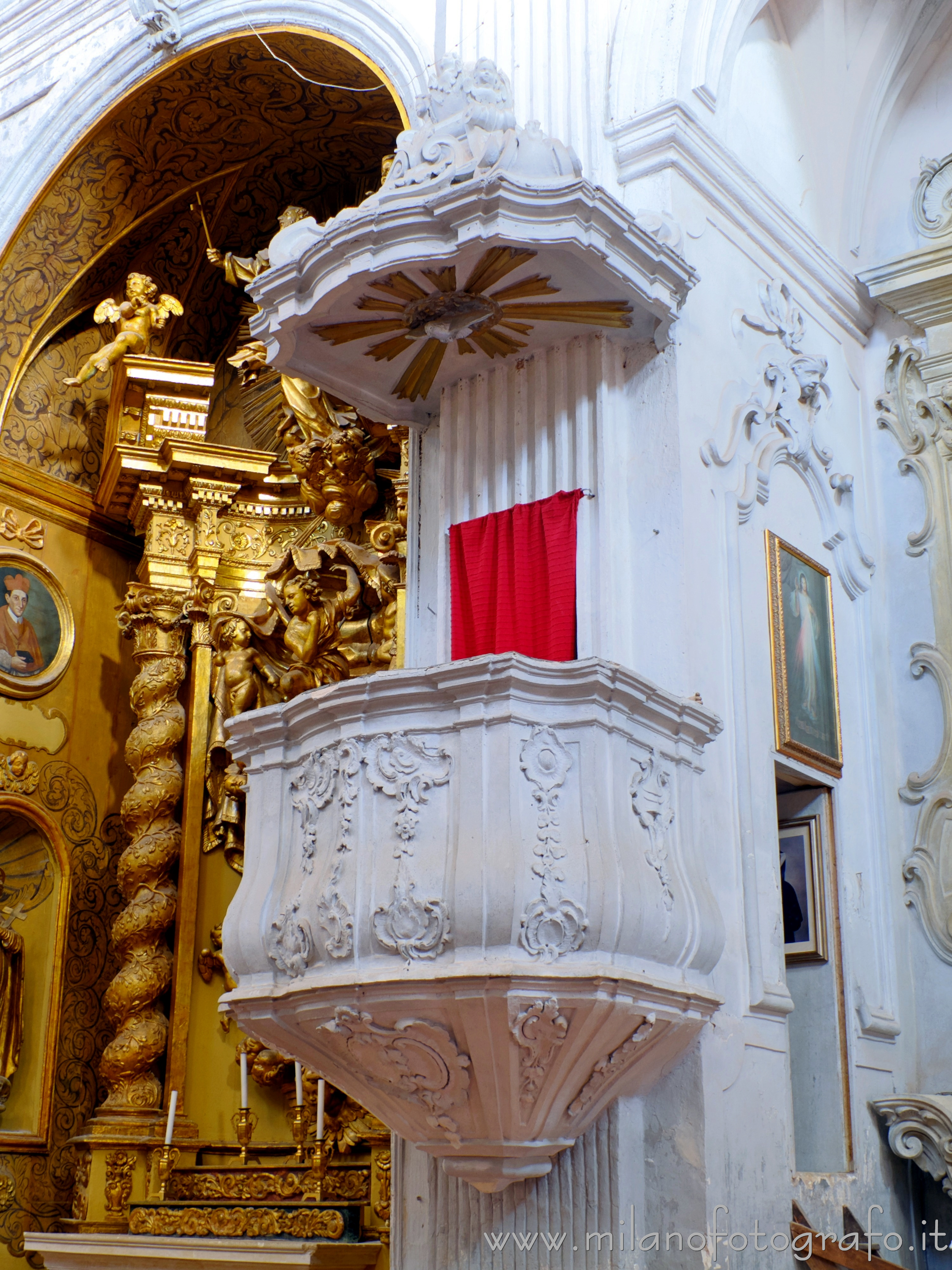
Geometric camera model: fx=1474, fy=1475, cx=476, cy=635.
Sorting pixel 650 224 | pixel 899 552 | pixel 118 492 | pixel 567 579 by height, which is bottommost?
pixel 567 579

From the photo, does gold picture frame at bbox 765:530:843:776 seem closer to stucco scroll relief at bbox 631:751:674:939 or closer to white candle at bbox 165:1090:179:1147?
stucco scroll relief at bbox 631:751:674:939

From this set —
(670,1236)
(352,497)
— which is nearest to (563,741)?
(670,1236)

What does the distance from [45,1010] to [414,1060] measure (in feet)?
14.4

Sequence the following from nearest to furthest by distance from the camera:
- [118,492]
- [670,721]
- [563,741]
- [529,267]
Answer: [563,741]
[670,721]
[529,267]
[118,492]

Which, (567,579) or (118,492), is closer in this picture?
(567,579)

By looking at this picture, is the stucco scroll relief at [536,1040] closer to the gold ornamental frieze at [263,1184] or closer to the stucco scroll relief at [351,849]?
the stucco scroll relief at [351,849]

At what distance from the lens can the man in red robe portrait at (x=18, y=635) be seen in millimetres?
7996

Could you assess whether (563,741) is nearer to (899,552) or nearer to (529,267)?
(529,267)

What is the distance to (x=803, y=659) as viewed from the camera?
18.2 ft

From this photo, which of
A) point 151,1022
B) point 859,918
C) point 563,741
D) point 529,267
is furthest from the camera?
point 151,1022

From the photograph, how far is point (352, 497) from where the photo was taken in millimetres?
7832

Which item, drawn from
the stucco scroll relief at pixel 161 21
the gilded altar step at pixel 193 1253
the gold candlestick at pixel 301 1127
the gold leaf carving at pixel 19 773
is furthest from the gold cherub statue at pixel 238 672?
the stucco scroll relief at pixel 161 21

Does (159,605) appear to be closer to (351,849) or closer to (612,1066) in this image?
(351,849)

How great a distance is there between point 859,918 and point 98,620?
4863 mm
